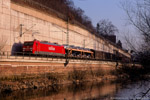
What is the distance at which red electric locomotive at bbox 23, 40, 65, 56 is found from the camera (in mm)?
36562

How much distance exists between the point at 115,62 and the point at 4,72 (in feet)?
123

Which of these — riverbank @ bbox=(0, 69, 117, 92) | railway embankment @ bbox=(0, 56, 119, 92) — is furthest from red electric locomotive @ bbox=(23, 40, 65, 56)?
riverbank @ bbox=(0, 69, 117, 92)

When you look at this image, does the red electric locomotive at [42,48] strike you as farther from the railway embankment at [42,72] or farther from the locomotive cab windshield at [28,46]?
the railway embankment at [42,72]

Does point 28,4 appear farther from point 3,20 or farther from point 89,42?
point 89,42

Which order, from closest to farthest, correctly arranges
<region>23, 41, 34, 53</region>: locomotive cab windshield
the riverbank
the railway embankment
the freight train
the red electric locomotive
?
the riverbank → the railway embankment → <region>23, 41, 34, 53</region>: locomotive cab windshield → the red electric locomotive → the freight train

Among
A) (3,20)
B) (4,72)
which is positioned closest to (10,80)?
(4,72)

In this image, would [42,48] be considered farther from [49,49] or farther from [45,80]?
[45,80]

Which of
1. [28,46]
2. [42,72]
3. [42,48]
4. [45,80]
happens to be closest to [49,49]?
[42,48]

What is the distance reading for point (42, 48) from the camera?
38.5m

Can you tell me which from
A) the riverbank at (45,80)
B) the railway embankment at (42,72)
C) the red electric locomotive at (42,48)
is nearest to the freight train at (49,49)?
the red electric locomotive at (42,48)

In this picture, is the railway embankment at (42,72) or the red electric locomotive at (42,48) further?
the red electric locomotive at (42,48)

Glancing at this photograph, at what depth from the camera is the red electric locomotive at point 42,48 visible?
36.6m

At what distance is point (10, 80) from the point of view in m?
27.7

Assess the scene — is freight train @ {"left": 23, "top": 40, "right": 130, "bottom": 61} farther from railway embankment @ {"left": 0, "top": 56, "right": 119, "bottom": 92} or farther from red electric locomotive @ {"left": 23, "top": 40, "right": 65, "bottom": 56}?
railway embankment @ {"left": 0, "top": 56, "right": 119, "bottom": 92}
